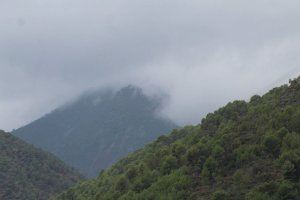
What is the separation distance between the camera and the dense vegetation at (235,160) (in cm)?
4425

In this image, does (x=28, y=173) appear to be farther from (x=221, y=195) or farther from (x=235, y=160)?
(x=221, y=195)

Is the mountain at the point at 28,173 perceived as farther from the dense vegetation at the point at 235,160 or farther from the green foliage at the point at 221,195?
the green foliage at the point at 221,195

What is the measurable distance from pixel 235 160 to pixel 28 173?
102422 millimetres

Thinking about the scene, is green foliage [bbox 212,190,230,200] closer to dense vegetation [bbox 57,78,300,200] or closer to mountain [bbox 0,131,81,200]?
dense vegetation [bbox 57,78,300,200]

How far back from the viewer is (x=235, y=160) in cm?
4975

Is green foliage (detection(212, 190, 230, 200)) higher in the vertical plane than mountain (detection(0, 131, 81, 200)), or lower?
lower

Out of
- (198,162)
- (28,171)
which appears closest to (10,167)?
(28,171)

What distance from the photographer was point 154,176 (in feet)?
185

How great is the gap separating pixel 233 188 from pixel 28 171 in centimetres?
10687

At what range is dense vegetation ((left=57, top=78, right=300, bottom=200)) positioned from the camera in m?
44.2

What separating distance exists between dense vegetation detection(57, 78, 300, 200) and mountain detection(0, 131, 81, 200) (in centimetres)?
7783

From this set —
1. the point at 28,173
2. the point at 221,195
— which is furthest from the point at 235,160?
the point at 28,173

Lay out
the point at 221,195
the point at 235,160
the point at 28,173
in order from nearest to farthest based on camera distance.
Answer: the point at 221,195, the point at 235,160, the point at 28,173

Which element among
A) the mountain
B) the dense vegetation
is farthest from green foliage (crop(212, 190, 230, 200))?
the mountain
